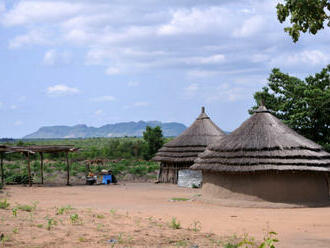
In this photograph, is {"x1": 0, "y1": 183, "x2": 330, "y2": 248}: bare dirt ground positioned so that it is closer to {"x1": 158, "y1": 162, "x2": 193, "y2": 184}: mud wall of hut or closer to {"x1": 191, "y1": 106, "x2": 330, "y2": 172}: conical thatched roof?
{"x1": 191, "y1": 106, "x2": 330, "y2": 172}: conical thatched roof

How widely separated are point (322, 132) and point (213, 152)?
8243 millimetres

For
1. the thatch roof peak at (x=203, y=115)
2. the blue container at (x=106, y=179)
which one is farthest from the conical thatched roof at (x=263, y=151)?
the blue container at (x=106, y=179)

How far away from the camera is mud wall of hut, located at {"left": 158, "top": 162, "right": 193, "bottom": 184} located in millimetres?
29312

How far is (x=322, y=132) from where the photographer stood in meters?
25.3

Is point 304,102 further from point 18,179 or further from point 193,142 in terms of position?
point 18,179

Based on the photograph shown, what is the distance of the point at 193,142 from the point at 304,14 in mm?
18167

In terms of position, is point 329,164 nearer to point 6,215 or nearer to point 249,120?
point 249,120

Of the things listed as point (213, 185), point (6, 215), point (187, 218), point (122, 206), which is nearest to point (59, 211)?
point (6, 215)

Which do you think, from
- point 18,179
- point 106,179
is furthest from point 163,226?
point 18,179

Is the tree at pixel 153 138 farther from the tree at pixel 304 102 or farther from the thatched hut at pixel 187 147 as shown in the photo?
the tree at pixel 304 102

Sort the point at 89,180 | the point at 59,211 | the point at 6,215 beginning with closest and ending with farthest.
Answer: the point at 6,215 → the point at 59,211 → the point at 89,180

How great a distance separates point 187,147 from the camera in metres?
28.6

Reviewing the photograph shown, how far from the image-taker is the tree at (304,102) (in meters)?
23.9

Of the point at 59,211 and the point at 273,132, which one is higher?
the point at 273,132
